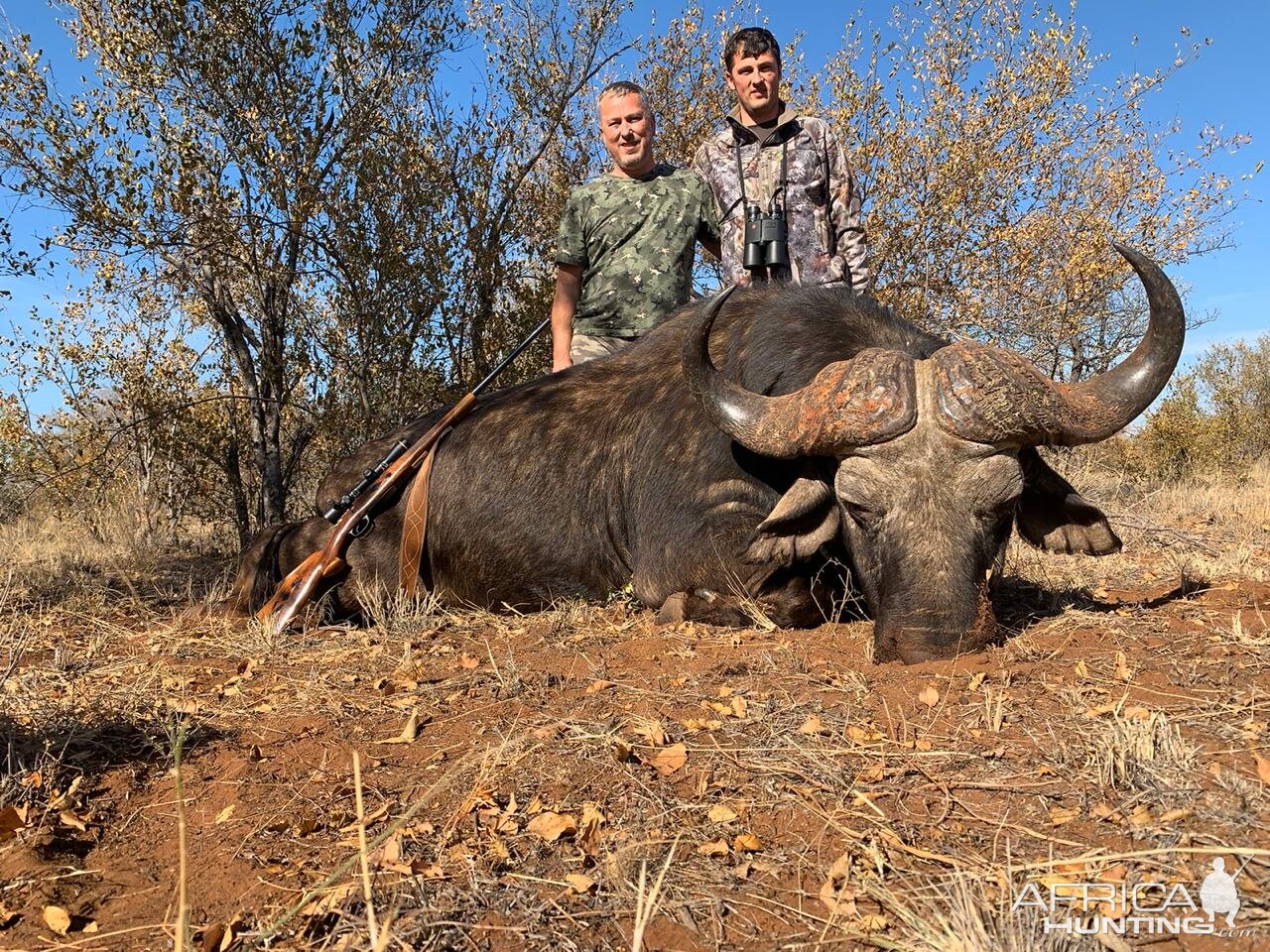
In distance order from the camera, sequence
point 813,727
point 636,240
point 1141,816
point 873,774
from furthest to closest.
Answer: point 636,240, point 813,727, point 873,774, point 1141,816

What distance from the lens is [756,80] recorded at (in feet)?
18.6

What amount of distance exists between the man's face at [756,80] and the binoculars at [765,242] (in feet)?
2.52

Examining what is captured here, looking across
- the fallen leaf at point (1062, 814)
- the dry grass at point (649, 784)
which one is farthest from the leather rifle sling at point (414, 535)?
the fallen leaf at point (1062, 814)

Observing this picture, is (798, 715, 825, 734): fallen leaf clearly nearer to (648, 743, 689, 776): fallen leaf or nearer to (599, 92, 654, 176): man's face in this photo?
(648, 743, 689, 776): fallen leaf

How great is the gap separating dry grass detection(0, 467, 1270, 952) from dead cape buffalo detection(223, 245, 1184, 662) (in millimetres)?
331

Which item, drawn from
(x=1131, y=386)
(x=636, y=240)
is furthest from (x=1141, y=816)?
(x=636, y=240)

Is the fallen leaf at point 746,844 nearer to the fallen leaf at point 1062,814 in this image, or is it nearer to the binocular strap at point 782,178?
the fallen leaf at point 1062,814

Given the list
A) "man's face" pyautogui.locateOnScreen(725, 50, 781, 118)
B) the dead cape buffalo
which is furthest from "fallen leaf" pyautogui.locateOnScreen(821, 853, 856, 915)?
"man's face" pyautogui.locateOnScreen(725, 50, 781, 118)

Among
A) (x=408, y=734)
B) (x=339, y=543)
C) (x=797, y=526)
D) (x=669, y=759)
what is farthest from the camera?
(x=339, y=543)

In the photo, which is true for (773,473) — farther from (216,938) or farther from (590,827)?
(216,938)

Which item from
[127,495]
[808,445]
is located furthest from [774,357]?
[127,495]

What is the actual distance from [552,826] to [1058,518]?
9.00 feet

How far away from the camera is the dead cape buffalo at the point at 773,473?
321cm

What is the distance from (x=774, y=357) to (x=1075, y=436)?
4.35ft
